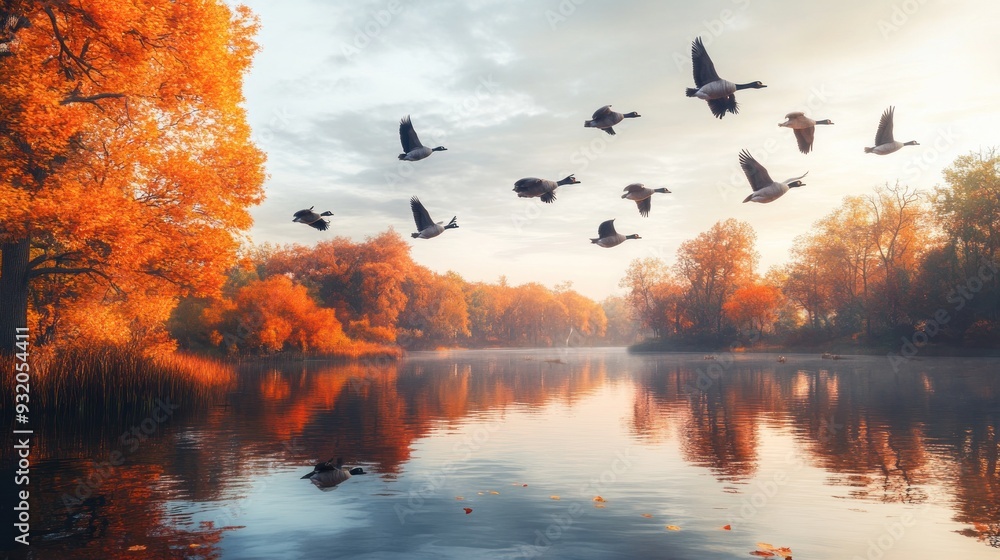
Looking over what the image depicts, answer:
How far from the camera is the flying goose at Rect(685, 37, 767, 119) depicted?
39.9 feet

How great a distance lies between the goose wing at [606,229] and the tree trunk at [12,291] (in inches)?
820

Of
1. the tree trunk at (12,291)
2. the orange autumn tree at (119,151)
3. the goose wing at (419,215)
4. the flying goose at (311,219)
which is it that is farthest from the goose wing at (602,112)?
the tree trunk at (12,291)

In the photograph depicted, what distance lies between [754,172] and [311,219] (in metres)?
9.99

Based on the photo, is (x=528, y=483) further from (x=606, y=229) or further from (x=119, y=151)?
(x=119, y=151)

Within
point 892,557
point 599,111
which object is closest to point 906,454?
point 892,557

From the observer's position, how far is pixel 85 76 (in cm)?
2523

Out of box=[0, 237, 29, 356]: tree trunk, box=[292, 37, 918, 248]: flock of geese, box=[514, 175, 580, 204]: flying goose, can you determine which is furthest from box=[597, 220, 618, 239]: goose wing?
box=[0, 237, 29, 356]: tree trunk

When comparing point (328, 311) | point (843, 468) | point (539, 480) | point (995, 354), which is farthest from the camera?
point (328, 311)

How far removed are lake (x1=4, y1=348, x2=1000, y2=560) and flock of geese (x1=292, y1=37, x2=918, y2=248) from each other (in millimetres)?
5443

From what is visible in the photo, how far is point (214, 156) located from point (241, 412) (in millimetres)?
10481

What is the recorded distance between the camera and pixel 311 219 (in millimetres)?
16906

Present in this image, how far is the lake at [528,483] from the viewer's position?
990cm

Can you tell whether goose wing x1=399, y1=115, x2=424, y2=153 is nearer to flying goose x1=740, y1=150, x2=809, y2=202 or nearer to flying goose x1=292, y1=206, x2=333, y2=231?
flying goose x1=292, y1=206, x2=333, y2=231

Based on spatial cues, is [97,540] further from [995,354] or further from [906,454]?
[995,354]
